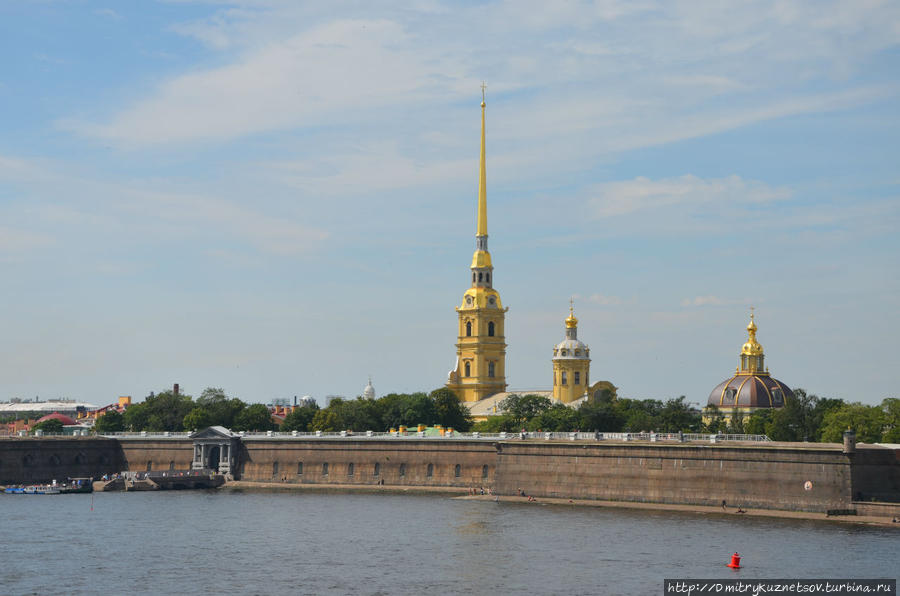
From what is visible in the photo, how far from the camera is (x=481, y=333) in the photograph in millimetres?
155750

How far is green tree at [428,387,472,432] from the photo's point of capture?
132 m

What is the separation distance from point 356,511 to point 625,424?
4066cm

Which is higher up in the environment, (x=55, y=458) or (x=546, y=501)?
(x=55, y=458)

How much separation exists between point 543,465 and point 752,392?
183 feet

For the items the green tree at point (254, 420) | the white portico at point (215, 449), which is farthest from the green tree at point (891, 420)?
the green tree at point (254, 420)

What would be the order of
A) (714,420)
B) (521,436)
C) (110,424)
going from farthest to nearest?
(110,424) < (714,420) < (521,436)

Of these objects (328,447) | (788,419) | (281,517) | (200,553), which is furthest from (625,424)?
(200,553)

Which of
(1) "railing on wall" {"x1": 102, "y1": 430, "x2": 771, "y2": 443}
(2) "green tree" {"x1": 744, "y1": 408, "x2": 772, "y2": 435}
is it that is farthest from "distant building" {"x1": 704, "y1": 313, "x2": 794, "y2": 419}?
(1) "railing on wall" {"x1": 102, "y1": 430, "x2": 771, "y2": 443}

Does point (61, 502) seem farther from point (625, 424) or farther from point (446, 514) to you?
point (625, 424)

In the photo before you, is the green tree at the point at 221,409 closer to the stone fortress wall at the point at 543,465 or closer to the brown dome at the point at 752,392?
the stone fortress wall at the point at 543,465

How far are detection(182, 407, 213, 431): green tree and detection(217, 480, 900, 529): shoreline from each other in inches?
680

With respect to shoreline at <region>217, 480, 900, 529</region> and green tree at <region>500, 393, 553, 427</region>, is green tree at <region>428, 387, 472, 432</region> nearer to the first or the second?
green tree at <region>500, 393, 553, 427</region>

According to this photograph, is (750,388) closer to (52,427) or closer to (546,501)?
(546,501)

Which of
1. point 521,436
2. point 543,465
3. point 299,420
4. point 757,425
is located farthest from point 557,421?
point 299,420
